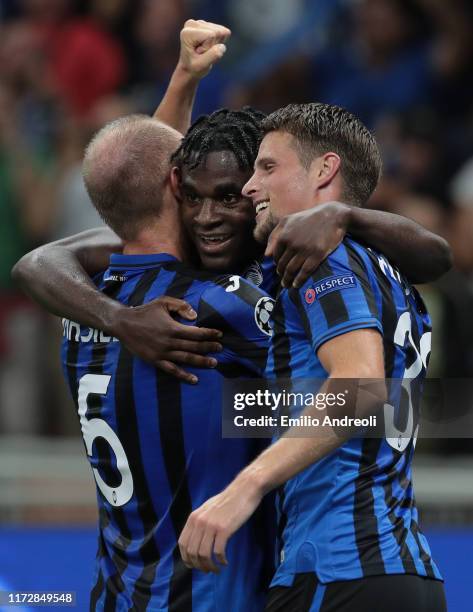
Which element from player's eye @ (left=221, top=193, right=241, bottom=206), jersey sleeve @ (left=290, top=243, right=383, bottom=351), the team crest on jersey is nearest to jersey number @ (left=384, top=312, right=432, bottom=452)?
jersey sleeve @ (left=290, top=243, right=383, bottom=351)

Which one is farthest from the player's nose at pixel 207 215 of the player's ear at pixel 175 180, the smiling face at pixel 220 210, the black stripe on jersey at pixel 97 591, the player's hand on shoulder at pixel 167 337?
the black stripe on jersey at pixel 97 591

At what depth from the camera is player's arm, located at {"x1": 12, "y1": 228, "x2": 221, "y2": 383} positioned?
3027 mm

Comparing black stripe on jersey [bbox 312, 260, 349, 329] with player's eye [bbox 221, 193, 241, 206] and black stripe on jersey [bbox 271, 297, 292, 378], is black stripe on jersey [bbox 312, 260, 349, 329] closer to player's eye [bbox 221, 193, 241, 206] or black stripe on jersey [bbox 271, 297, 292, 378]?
black stripe on jersey [bbox 271, 297, 292, 378]

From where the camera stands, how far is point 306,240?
2.74m

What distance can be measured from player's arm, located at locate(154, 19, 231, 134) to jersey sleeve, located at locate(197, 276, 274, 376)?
3.38ft

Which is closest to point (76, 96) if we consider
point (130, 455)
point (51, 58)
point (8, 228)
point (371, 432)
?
point (51, 58)

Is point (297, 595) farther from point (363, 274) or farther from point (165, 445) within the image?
point (363, 274)

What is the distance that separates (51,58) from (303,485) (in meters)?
6.06

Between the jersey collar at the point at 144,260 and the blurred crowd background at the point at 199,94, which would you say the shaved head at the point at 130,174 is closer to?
the jersey collar at the point at 144,260

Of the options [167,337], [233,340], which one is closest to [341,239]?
[233,340]

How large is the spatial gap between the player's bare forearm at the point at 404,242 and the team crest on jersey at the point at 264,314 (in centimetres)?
30

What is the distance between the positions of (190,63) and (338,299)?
58.0 inches

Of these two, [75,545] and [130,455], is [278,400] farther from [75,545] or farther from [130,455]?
[75,545]

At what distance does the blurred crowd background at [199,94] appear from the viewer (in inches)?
291
